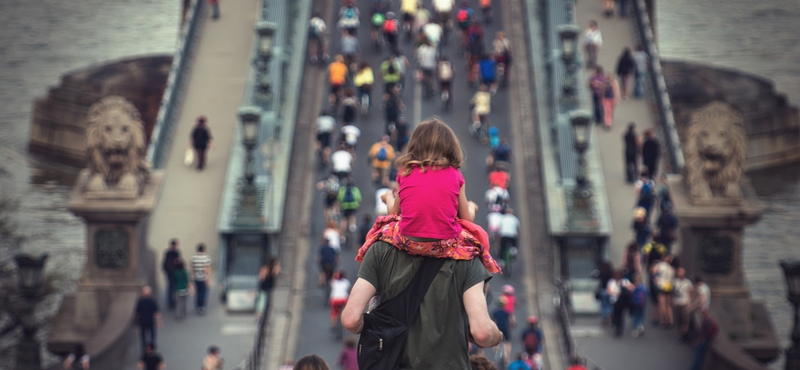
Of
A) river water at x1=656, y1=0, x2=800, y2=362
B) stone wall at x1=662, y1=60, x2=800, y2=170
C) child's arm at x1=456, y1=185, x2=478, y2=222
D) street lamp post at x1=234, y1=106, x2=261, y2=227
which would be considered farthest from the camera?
stone wall at x1=662, y1=60, x2=800, y2=170

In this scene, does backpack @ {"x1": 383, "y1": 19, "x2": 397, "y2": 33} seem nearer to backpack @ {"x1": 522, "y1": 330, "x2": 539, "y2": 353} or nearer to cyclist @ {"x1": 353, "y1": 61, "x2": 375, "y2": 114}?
cyclist @ {"x1": 353, "y1": 61, "x2": 375, "y2": 114}

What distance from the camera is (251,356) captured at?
20422 millimetres

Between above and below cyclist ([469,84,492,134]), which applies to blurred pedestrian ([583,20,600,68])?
above

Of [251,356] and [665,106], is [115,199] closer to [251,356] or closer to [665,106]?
[251,356]

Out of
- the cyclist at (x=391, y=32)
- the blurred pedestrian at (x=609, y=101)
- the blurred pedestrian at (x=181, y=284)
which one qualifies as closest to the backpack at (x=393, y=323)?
the blurred pedestrian at (x=181, y=284)

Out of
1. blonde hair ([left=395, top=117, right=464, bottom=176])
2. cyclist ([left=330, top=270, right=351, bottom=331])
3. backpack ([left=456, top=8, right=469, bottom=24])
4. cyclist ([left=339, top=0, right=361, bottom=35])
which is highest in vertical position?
backpack ([left=456, top=8, right=469, bottom=24])

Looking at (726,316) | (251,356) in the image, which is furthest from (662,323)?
(251,356)

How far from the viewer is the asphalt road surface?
73.3ft

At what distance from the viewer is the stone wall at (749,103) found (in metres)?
48.7

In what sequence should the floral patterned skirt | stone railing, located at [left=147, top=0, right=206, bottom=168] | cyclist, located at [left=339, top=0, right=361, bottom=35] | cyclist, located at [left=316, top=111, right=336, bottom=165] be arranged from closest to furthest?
the floral patterned skirt → cyclist, located at [left=316, top=111, right=336, bottom=165] → stone railing, located at [left=147, top=0, right=206, bottom=168] → cyclist, located at [left=339, top=0, right=361, bottom=35]

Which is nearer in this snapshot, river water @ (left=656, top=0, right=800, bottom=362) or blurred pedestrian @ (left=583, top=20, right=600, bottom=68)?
blurred pedestrian @ (left=583, top=20, right=600, bottom=68)

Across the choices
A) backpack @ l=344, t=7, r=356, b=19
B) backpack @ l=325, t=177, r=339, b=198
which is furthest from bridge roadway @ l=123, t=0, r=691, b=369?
backpack @ l=344, t=7, r=356, b=19

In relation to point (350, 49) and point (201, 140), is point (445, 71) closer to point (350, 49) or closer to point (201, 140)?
point (350, 49)

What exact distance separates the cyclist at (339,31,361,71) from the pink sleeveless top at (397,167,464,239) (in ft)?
82.6
